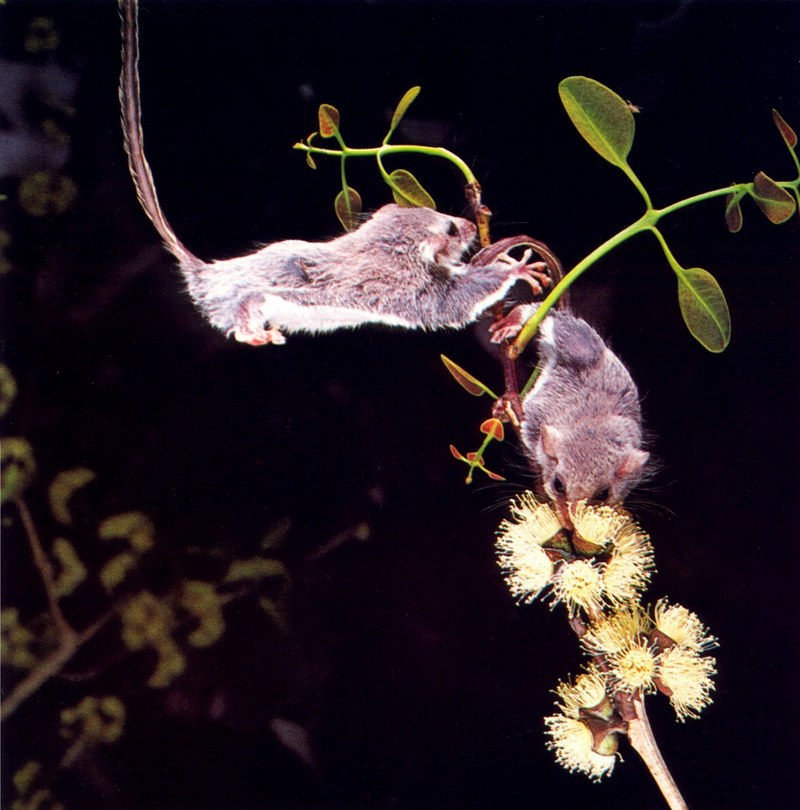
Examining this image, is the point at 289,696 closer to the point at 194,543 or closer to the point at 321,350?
the point at 194,543

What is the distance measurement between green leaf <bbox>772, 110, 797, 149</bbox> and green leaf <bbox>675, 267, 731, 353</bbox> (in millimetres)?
233

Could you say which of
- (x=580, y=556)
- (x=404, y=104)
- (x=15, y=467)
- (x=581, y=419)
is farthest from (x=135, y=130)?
(x=580, y=556)

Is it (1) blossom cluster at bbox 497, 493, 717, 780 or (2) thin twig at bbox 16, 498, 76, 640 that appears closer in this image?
(1) blossom cluster at bbox 497, 493, 717, 780

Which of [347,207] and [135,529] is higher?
[347,207]

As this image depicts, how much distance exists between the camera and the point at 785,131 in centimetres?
113

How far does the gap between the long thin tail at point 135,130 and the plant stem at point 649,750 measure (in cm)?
94

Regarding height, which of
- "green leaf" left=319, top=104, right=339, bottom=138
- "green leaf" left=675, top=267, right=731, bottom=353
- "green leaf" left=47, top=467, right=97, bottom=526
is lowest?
"green leaf" left=47, top=467, right=97, bottom=526

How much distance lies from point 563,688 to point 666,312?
1.93 ft

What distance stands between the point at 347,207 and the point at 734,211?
0.59 metres

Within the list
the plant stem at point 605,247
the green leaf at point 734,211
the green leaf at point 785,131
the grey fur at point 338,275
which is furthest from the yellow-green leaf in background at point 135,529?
the green leaf at point 785,131

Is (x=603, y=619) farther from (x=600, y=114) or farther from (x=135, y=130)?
(x=135, y=130)

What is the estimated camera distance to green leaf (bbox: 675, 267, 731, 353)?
112 centimetres

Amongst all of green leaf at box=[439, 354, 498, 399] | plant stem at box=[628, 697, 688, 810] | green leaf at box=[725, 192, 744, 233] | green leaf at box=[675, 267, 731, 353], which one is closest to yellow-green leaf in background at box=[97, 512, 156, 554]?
green leaf at box=[439, 354, 498, 399]

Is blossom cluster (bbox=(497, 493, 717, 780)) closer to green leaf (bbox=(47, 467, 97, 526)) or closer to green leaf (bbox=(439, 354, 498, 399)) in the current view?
green leaf (bbox=(439, 354, 498, 399))
